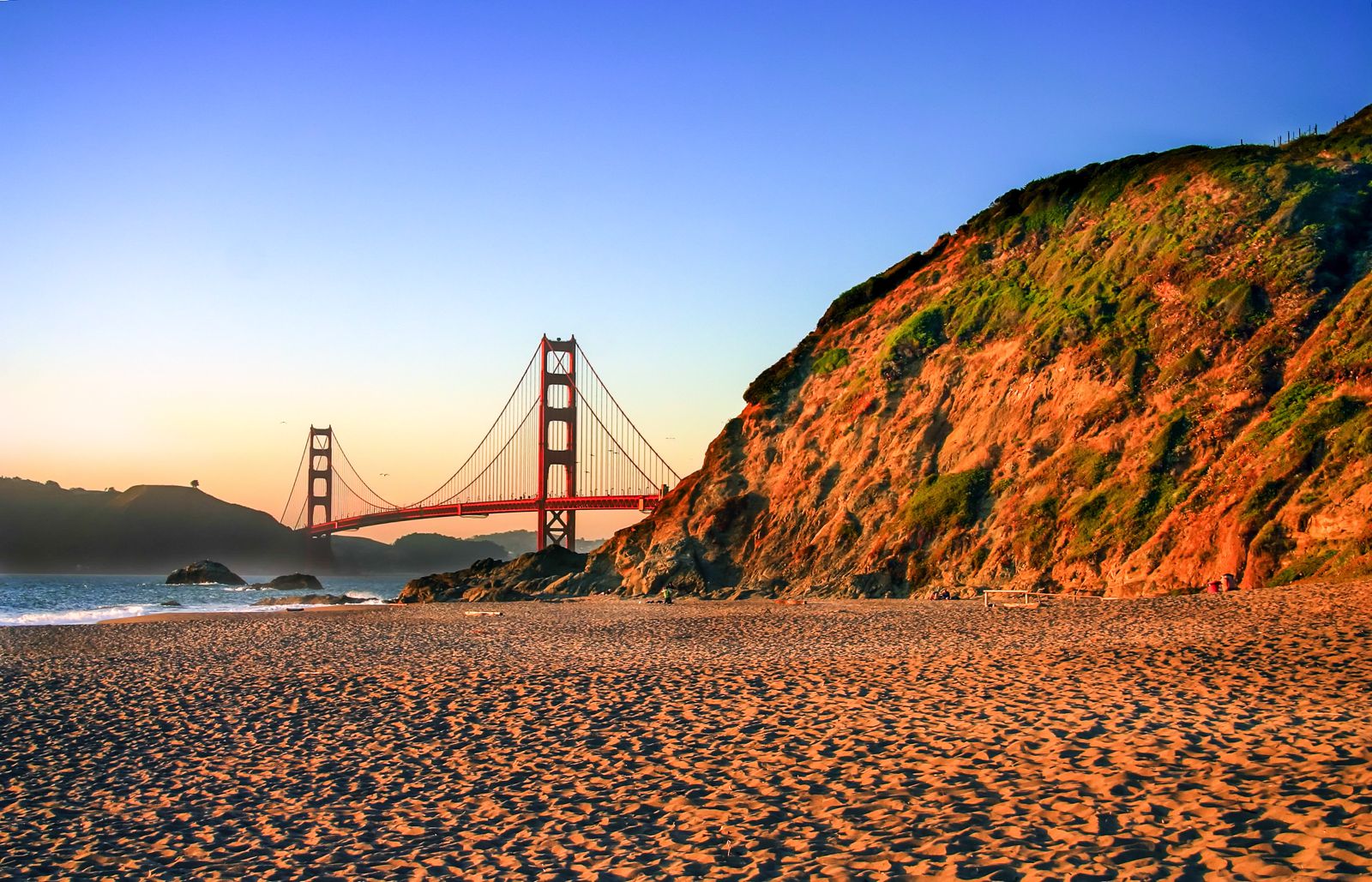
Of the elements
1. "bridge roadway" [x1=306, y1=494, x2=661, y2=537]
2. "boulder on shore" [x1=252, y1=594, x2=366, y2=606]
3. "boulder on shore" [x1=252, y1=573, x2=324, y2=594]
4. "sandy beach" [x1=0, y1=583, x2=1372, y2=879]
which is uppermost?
"bridge roadway" [x1=306, y1=494, x2=661, y2=537]

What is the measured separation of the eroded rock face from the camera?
142 ft

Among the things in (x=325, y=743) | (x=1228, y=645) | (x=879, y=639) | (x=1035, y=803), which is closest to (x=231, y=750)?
(x=325, y=743)

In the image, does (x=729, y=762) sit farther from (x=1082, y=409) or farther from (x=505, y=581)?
(x=505, y=581)

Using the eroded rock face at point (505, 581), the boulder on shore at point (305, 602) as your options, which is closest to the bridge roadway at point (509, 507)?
the eroded rock face at point (505, 581)

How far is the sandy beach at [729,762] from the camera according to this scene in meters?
6.61

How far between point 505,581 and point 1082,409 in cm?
2594

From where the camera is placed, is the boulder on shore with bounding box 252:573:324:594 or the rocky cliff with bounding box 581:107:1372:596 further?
the boulder on shore with bounding box 252:573:324:594

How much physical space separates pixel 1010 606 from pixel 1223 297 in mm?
13777

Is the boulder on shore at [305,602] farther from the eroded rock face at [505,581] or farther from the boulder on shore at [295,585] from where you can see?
the boulder on shore at [295,585]

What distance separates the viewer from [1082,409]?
32.9 m

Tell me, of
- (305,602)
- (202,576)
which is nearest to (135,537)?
(202,576)

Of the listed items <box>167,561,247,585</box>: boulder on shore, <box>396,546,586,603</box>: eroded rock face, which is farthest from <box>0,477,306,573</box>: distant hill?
<box>396,546,586,603</box>: eroded rock face

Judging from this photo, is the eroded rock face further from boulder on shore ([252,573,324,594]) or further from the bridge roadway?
boulder on shore ([252,573,324,594])

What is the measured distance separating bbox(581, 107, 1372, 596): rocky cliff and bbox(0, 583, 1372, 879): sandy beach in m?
8.67
